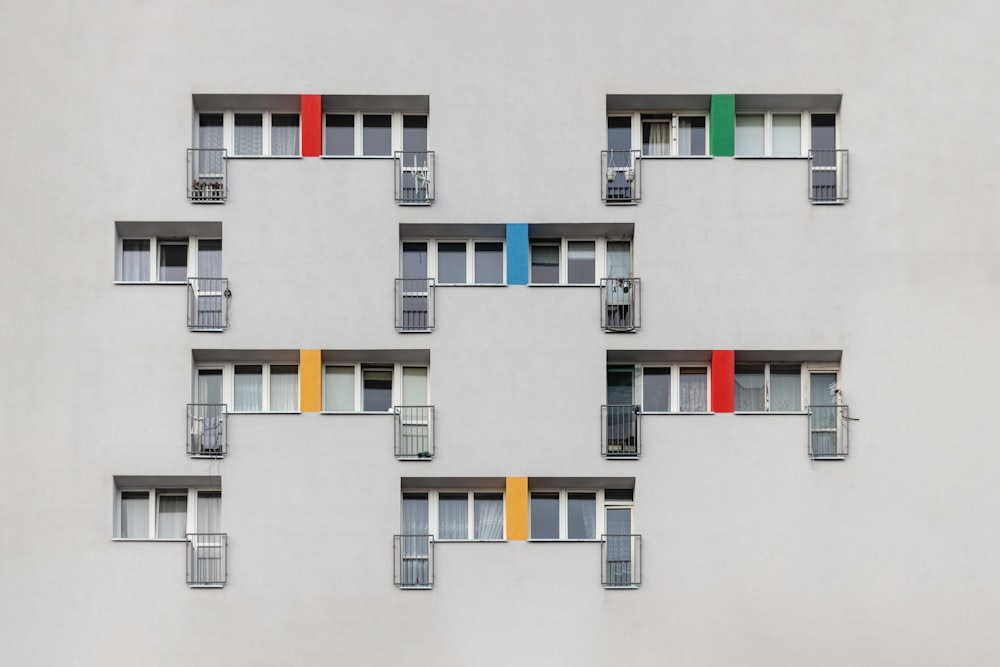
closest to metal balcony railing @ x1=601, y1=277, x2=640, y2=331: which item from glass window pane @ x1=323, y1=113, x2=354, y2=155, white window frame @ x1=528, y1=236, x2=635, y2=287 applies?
white window frame @ x1=528, y1=236, x2=635, y2=287

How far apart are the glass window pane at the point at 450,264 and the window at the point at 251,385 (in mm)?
3129

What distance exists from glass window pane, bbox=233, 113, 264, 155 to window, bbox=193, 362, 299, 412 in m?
3.88

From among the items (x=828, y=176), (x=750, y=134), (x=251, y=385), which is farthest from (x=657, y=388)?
(x=251, y=385)

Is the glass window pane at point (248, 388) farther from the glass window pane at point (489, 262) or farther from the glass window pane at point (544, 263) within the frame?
the glass window pane at point (544, 263)

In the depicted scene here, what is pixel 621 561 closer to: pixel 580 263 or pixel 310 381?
pixel 580 263

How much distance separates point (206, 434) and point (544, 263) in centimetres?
665

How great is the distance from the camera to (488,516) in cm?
1900

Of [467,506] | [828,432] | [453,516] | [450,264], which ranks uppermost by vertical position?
[450,264]

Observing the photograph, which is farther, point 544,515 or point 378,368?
point 378,368

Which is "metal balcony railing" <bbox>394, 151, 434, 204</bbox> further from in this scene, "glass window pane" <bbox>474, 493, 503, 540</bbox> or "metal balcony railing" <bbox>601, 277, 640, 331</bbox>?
"glass window pane" <bbox>474, 493, 503, 540</bbox>

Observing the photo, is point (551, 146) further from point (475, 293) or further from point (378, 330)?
point (378, 330)

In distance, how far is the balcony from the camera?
1842cm

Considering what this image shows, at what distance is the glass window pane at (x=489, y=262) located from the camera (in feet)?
64.4

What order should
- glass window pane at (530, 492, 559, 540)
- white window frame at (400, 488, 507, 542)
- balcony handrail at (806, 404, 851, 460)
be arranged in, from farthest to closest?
1. glass window pane at (530, 492, 559, 540)
2. white window frame at (400, 488, 507, 542)
3. balcony handrail at (806, 404, 851, 460)
